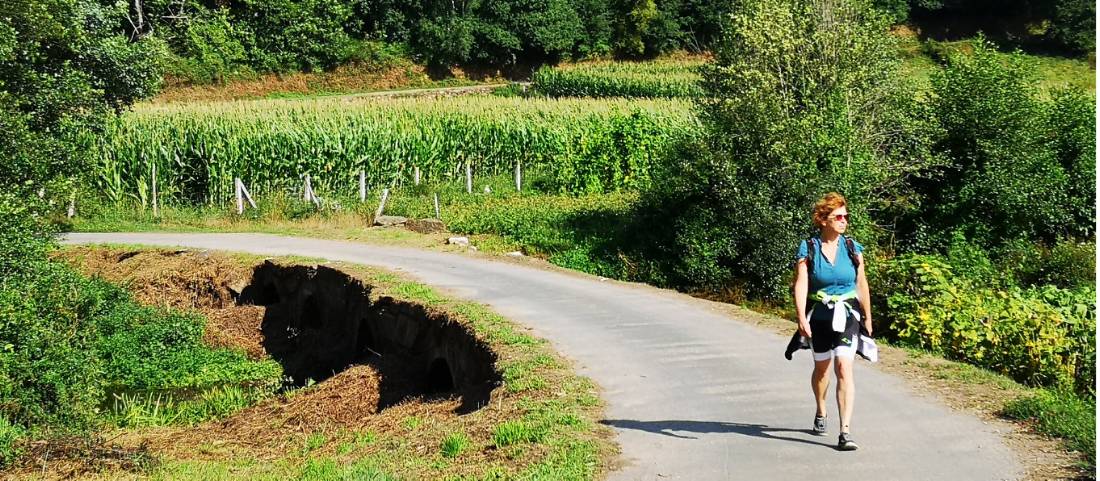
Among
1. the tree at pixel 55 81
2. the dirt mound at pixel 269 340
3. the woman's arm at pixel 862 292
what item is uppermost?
the tree at pixel 55 81

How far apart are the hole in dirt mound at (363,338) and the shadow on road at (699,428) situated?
7.80 ft

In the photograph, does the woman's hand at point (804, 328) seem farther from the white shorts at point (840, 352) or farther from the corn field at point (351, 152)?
the corn field at point (351, 152)

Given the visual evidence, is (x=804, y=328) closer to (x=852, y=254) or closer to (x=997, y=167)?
(x=852, y=254)

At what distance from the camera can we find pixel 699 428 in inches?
389

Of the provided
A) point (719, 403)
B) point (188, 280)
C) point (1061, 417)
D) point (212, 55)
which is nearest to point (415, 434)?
point (719, 403)

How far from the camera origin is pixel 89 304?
20141 mm

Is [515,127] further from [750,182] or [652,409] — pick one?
[652,409]

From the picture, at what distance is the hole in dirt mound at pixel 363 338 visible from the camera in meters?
14.6

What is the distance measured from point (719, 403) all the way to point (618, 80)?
55400mm

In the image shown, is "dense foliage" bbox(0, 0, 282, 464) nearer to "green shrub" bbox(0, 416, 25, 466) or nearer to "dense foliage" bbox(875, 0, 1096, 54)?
"green shrub" bbox(0, 416, 25, 466)

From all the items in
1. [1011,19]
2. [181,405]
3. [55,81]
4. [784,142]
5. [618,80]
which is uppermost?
[1011,19]

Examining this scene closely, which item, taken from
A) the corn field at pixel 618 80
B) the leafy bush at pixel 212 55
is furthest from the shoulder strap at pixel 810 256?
the leafy bush at pixel 212 55

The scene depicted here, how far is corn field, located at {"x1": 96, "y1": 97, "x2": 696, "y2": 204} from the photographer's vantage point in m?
31.8

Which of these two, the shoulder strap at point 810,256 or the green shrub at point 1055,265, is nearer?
the shoulder strap at point 810,256
